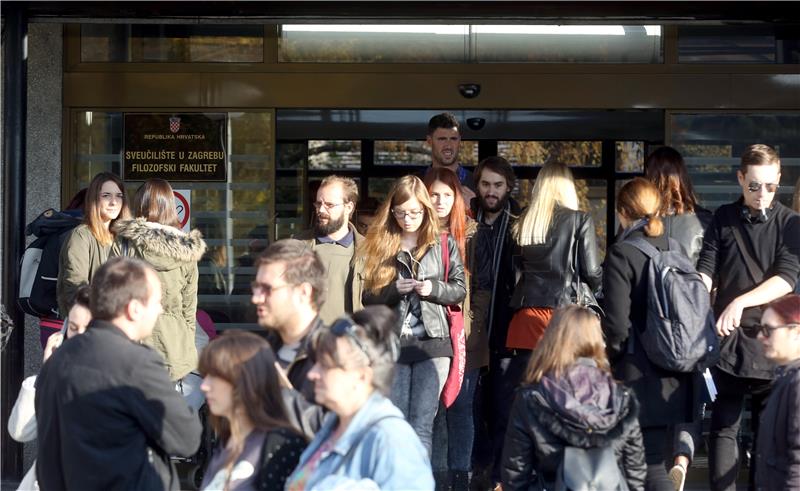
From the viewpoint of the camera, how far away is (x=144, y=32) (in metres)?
8.42

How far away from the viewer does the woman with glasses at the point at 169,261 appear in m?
6.20

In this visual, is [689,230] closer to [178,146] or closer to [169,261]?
[169,261]

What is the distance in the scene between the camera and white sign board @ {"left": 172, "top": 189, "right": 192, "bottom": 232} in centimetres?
833

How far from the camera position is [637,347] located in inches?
234

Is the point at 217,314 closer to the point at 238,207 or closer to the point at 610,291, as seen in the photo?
the point at 238,207

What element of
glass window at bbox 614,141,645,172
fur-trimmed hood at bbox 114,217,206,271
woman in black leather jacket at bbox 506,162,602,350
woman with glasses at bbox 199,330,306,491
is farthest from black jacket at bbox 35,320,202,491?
glass window at bbox 614,141,645,172

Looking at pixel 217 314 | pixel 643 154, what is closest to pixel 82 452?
pixel 217 314

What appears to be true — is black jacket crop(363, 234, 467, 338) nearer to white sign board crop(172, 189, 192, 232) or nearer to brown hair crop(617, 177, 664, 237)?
brown hair crop(617, 177, 664, 237)

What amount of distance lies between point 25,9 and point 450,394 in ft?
11.1

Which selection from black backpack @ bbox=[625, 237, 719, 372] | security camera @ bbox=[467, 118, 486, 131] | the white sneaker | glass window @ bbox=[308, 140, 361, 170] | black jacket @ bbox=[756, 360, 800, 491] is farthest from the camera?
glass window @ bbox=[308, 140, 361, 170]

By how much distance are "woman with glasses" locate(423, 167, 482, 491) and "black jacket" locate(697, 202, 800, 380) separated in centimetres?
128

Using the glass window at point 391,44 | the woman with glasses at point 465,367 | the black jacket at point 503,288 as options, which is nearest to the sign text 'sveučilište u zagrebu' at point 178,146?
the glass window at point 391,44

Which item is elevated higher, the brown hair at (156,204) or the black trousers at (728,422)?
the brown hair at (156,204)

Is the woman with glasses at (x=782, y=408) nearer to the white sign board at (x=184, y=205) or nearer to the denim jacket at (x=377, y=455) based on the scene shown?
the denim jacket at (x=377, y=455)
